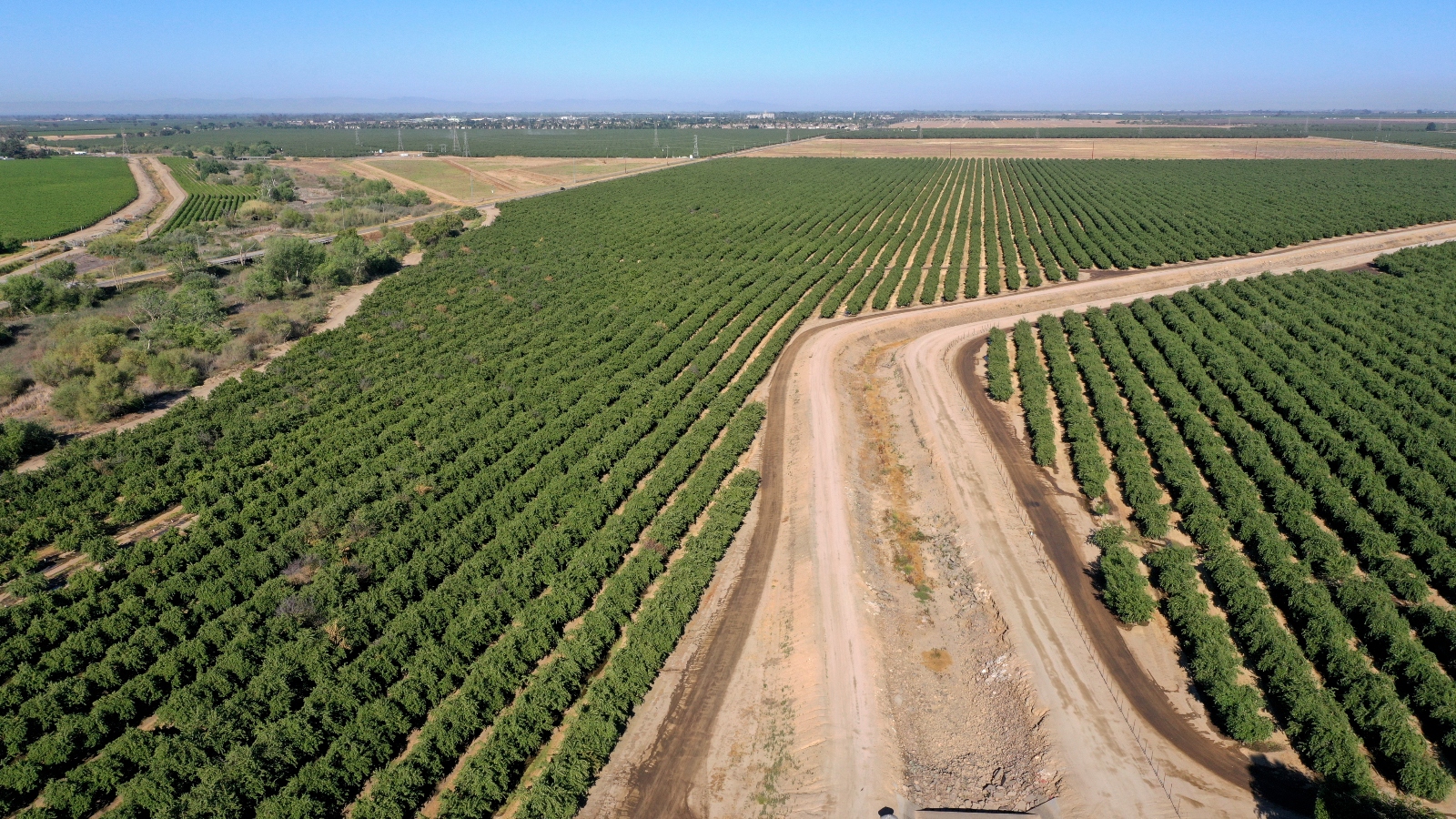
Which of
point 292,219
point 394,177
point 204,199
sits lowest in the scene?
point 292,219

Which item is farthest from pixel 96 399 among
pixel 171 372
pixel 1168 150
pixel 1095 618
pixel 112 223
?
pixel 1168 150

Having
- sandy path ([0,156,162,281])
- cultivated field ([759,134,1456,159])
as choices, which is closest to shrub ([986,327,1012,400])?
sandy path ([0,156,162,281])

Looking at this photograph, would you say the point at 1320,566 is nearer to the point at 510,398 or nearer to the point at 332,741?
the point at 332,741

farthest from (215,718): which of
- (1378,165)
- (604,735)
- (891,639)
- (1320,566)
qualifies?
(1378,165)

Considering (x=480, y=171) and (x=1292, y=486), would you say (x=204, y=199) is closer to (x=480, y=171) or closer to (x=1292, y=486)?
(x=480, y=171)


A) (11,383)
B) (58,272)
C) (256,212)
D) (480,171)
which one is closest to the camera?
(11,383)

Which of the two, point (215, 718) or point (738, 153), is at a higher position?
point (738, 153)
